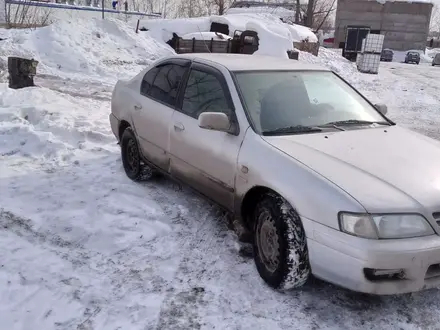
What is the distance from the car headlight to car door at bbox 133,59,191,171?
2.24 metres

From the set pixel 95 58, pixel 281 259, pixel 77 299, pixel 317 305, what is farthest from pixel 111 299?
pixel 95 58

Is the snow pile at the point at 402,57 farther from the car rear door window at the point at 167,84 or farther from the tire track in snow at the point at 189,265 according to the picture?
the tire track in snow at the point at 189,265

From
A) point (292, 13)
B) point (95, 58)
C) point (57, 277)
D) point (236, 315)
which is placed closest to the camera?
point (236, 315)

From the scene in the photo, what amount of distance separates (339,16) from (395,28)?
6.52 m

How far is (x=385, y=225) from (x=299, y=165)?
68 centimetres

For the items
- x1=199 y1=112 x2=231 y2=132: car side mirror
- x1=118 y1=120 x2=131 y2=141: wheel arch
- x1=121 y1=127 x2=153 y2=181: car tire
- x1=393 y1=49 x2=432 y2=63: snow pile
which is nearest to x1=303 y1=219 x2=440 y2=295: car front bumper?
x1=199 y1=112 x2=231 y2=132: car side mirror

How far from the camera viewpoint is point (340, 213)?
283 centimetres

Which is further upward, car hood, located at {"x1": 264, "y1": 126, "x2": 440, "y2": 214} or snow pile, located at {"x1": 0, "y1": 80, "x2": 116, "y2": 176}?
car hood, located at {"x1": 264, "y1": 126, "x2": 440, "y2": 214}

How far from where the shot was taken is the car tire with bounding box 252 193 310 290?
3.10 metres

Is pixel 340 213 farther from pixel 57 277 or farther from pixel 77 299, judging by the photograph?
pixel 57 277

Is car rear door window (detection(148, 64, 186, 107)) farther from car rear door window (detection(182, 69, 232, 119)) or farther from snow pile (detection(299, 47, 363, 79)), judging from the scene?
snow pile (detection(299, 47, 363, 79))

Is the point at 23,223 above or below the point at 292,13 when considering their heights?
below

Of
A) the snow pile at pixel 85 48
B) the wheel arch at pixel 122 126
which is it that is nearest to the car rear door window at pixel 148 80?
the wheel arch at pixel 122 126

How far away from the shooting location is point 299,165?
3162 millimetres
